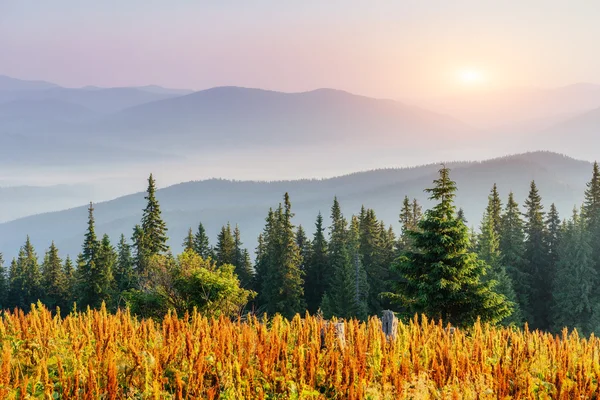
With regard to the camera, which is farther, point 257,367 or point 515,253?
point 515,253

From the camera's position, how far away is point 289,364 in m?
7.37

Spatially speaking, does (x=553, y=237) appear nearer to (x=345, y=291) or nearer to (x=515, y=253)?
(x=515, y=253)

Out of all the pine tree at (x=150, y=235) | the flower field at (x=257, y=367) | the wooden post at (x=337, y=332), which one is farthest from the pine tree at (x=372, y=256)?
the flower field at (x=257, y=367)

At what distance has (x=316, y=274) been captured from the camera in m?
72.2

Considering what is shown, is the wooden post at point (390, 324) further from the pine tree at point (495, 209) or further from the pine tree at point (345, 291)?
the pine tree at point (495, 209)

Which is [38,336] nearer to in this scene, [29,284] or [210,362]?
[210,362]

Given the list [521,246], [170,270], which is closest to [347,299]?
[521,246]

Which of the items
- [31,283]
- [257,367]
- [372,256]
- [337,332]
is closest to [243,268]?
[372,256]

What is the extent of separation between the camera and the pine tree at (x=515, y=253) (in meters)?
56.2

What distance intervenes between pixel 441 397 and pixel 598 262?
60.9 metres

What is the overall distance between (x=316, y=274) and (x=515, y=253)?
27.6 meters

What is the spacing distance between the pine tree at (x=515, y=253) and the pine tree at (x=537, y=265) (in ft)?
3.55

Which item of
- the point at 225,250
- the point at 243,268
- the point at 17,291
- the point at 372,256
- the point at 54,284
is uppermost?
the point at 225,250

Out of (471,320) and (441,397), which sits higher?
(441,397)
